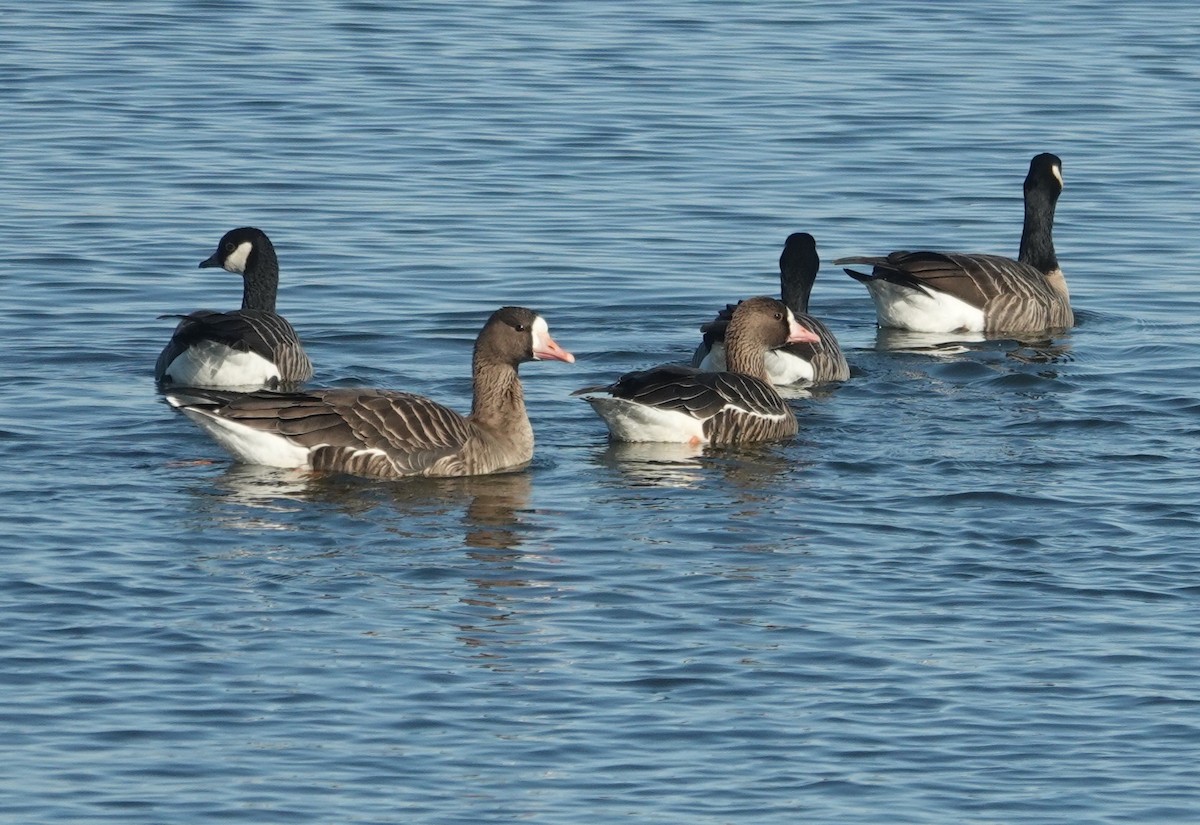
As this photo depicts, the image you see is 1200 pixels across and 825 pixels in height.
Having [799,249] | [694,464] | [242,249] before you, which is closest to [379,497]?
[694,464]

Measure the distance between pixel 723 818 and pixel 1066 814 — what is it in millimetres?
1367

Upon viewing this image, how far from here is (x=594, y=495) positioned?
13.4m

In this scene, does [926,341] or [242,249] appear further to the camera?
[926,341]

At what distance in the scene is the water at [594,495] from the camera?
9.21m

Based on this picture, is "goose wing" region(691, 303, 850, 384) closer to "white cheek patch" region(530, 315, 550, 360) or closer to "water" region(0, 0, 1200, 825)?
"water" region(0, 0, 1200, 825)

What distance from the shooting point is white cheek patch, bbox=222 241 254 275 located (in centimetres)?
1784

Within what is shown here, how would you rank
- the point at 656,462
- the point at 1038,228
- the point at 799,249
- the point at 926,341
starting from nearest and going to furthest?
the point at 656,462 < the point at 799,249 < the point at 926,341 < the point at 1038,228

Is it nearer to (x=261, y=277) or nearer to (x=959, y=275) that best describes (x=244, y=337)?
(x=261, y=277)

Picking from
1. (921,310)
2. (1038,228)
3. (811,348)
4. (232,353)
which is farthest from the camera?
(1038,228)

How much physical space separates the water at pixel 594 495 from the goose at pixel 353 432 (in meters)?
0.16

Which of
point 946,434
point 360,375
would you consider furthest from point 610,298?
point 946,434

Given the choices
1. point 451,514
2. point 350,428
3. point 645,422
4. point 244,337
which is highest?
point 244,337

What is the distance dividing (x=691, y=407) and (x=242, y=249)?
16.2 ft

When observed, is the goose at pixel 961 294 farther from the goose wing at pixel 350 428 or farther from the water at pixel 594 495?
the goose wing at pixel 350 428
